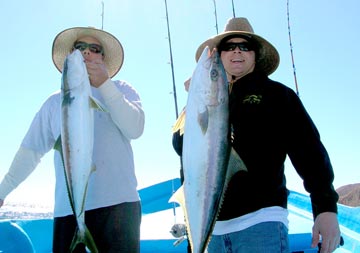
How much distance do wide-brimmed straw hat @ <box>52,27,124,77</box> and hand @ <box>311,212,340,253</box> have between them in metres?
2.39

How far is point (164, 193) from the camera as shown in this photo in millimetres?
6938

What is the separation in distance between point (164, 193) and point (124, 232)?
3.91 metres

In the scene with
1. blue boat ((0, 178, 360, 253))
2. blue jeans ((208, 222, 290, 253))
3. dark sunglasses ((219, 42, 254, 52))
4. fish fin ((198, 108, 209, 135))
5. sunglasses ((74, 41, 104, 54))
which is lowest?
blue boat ((0, 178, 360, 253))

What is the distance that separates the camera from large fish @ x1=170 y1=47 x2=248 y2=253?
2168 mm

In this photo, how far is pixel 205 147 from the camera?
7.15ft

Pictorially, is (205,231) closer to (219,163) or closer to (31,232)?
(219,163)

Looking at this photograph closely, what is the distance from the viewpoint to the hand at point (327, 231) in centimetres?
227

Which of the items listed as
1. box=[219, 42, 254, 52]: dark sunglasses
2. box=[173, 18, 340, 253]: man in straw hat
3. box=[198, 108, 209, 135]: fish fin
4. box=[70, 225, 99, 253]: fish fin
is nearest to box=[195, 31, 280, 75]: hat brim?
box=[219, 42, 254, 52]: dark sunglasses

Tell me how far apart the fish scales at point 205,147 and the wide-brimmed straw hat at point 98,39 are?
1.63 m

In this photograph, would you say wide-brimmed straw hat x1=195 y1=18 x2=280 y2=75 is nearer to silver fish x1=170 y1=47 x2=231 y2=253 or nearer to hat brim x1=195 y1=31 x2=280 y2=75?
hat brim x1=195 y1=31 x2=280 y2=75

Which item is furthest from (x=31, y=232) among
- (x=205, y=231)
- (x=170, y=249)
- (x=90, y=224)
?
(x=205, y=231)

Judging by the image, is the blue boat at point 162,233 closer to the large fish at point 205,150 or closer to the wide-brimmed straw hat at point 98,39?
the wide-brimmed straw hat at point 98,39

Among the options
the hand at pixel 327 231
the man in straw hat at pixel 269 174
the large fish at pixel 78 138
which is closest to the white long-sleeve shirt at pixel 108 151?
the large fish at pixel 78 138

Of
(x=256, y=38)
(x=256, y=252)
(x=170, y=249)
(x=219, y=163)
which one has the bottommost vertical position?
(x=170, y=249)
